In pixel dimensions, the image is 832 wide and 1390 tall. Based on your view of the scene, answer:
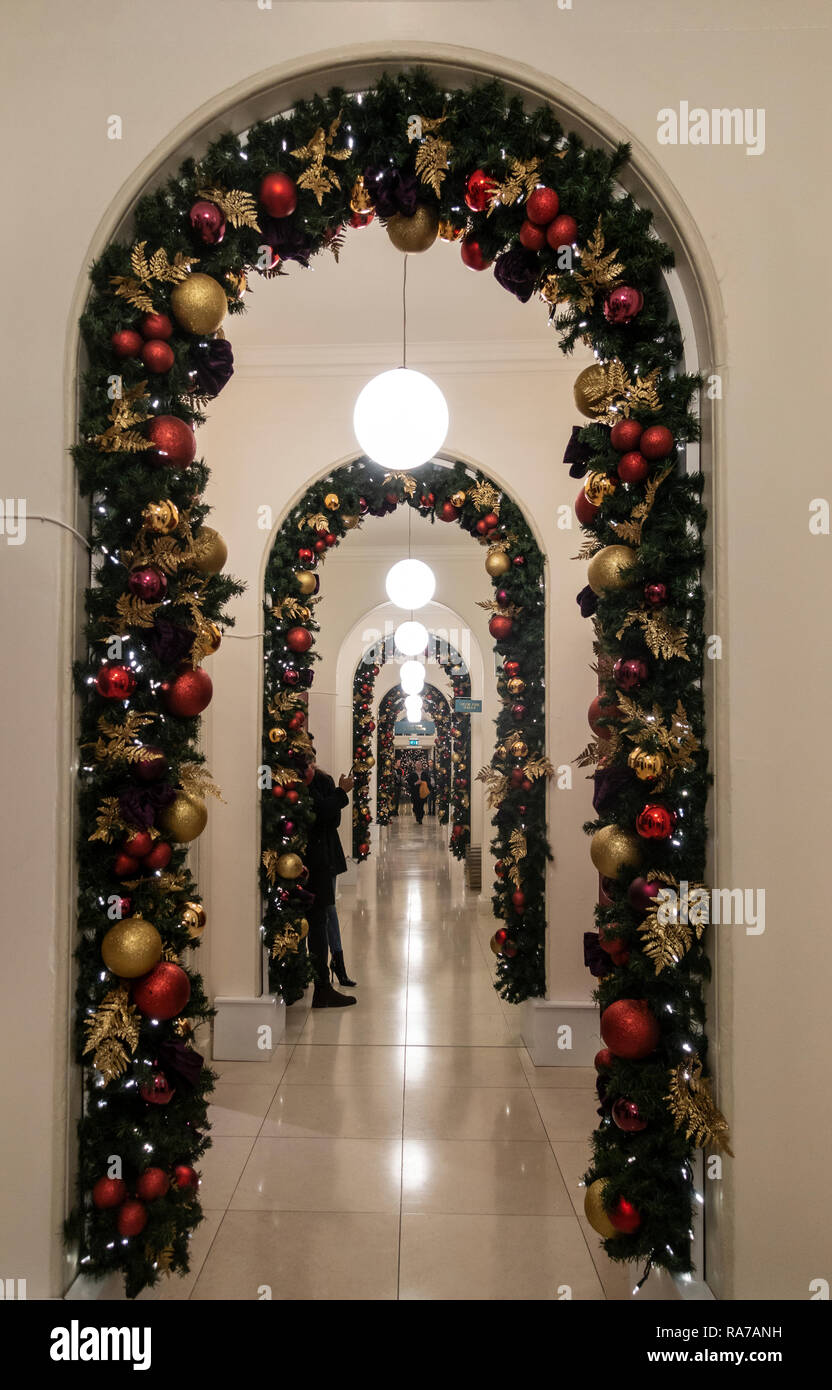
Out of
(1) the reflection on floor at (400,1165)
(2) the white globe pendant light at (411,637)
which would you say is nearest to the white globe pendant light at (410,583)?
(2) the white globe pendant light at (411,637)

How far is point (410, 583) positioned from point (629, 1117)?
4474mm

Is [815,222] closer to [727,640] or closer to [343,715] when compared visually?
[727,640]

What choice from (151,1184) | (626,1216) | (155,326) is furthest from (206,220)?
(626,1216)

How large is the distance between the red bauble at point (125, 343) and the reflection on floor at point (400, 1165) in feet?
9.76

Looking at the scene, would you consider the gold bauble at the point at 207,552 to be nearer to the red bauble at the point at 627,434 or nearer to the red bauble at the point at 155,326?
the red bauble at the point at 155,326

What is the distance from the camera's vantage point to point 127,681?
2.32m

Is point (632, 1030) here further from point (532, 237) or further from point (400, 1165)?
point (532, 237)

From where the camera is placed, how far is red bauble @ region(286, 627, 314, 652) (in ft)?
17.8

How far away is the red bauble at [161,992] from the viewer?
7.72 ft

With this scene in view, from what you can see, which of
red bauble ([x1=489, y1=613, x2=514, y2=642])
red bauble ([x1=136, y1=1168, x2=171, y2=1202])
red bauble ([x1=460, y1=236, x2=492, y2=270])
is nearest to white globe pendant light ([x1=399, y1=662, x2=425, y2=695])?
red bauble ([x1=489, y1=613, x2=514, y2=642])

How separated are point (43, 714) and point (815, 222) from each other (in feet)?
8.34

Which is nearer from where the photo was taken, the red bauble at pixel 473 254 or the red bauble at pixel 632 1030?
the red bauble at pixel 632 1030

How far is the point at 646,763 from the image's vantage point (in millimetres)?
2334

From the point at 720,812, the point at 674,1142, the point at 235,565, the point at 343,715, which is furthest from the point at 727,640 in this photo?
the point at 343,715
